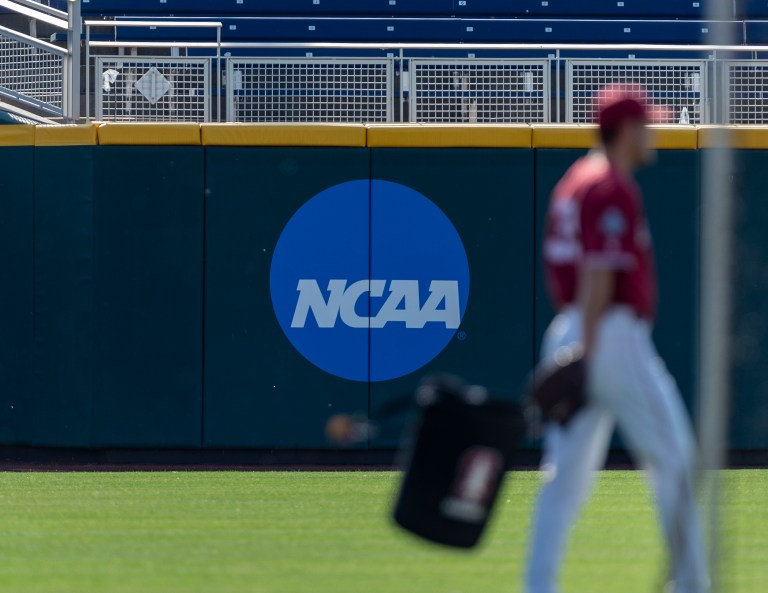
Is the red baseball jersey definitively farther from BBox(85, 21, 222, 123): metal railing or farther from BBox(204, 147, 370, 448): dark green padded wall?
BBox(85, 21, 222, 123): metal railing

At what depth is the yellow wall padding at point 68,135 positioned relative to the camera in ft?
44.6

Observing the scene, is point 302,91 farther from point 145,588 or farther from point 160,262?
point 145,588

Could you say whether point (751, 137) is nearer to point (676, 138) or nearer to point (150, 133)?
point (676, 138)

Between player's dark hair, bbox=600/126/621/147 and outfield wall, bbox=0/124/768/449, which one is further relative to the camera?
outfield wall, bbox=0/124/768/449

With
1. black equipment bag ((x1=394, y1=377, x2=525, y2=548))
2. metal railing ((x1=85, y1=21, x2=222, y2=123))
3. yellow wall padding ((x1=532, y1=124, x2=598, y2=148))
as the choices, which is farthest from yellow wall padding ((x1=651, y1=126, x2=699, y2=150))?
black equipment bag ((x1=394, y1=377, x2=525, y2=548))

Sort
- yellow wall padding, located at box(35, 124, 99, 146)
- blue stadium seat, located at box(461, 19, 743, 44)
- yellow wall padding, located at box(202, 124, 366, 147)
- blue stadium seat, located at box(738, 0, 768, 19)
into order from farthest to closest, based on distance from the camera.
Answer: blue stadium seat, located at box(738, 0, 768, 19), blue stadium seat, located at box(461, 19, 743, 44), yellow wall padding, located at box(202, 124, 366, 147), yellow wall padding, located at box(35, 124, 99, 146)

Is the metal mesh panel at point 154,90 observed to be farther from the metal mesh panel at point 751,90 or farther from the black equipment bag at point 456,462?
the black equipment bag at point 456,462

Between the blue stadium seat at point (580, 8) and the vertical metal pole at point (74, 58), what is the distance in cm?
975

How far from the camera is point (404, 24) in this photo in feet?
72.2

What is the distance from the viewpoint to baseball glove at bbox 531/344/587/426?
4.93 meters

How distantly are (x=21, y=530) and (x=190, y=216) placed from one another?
5732 millimetres

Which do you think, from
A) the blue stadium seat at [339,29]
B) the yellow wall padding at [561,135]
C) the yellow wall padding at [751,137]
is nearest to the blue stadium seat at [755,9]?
the blue stadium seat at [339,29]

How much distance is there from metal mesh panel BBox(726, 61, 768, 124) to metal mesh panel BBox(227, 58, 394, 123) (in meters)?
3.53

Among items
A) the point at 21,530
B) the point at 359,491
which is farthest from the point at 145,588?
the point at 359,491
